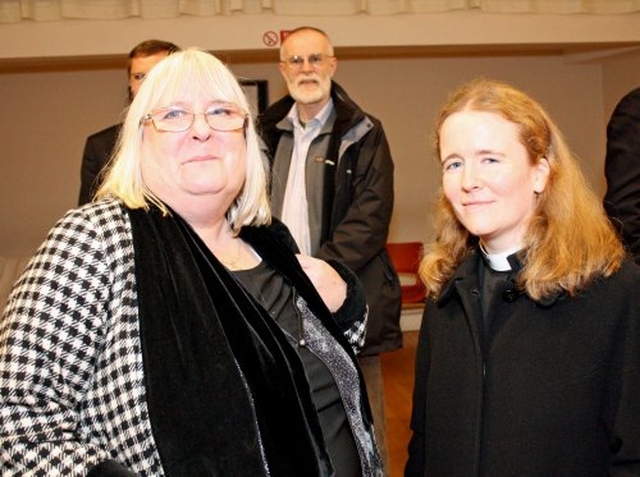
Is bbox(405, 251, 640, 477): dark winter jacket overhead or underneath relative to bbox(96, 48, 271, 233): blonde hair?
underneath

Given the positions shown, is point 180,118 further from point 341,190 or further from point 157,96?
point 341,190

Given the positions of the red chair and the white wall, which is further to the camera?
the red chair

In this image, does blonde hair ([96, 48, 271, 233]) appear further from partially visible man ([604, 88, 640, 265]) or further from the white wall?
the white wall

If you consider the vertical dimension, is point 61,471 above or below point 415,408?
above

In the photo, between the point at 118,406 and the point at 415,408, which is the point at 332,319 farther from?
the point at 118,406

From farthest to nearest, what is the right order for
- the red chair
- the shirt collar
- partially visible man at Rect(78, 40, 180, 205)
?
the red chair → the shirt collar → partially visible man at Rect(78, 40, 180, 205)

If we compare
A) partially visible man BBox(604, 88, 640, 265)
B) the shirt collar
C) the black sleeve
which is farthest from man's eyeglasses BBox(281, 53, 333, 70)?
the black sleeve

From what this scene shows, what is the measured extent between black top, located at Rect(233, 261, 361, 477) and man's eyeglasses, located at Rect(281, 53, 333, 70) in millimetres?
1937

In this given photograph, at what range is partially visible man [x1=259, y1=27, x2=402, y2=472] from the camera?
324 centimetres

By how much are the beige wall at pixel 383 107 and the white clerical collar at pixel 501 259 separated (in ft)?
18.7

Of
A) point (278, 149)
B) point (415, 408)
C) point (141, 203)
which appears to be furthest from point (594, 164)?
point (141, 203)

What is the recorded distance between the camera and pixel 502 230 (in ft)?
5.45

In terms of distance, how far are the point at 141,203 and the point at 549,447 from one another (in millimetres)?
940

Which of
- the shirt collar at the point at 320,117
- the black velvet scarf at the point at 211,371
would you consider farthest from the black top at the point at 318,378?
the shirt collar at the point at 320,117
